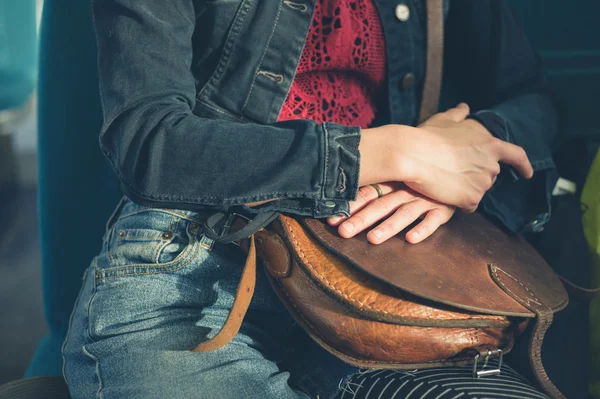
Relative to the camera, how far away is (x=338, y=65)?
94 centimetres

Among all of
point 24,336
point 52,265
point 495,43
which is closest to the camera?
point 495,43

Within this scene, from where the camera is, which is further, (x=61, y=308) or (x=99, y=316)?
(x=61, y=308)

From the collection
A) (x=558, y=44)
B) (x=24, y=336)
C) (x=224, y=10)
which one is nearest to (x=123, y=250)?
(x=224, y=10)

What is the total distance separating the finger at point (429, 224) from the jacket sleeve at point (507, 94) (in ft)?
0.40

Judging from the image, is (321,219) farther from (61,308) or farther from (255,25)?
(61,308)

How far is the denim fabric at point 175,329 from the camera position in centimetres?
75

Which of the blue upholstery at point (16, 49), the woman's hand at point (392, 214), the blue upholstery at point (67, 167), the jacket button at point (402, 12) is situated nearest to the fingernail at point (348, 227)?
the woman's hand at point (392, 214)

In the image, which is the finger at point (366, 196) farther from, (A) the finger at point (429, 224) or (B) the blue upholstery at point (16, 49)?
(B) the blue upholstery at point (16, 49)

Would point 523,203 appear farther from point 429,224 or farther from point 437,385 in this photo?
point 437,385

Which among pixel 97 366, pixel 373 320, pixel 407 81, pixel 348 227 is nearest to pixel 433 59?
pixel 407 81

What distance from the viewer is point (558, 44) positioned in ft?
4.12

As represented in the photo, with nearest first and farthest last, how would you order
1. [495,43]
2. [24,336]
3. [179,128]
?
[179,128], [495,43], [24,336]

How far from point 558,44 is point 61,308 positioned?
4.05ft

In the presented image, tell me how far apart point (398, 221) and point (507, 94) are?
0.46 meters
